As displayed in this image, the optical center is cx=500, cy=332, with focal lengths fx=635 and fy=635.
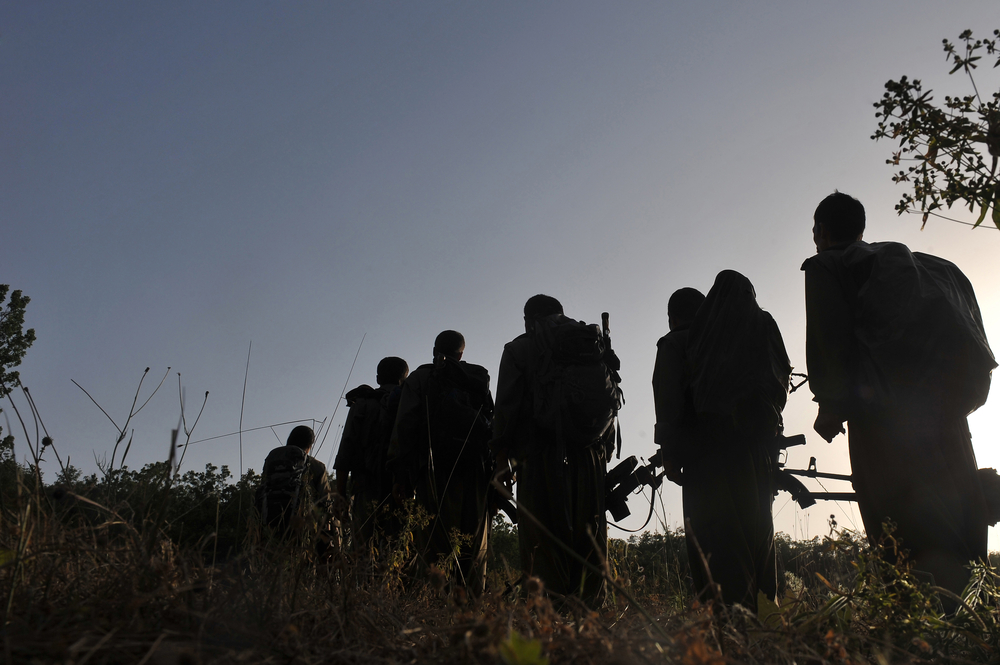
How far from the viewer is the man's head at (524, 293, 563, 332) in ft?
15.1

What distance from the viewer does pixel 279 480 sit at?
15.8ft

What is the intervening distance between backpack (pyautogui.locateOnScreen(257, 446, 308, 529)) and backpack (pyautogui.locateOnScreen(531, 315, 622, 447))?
1.84m

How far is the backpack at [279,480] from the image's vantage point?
4709 millimetres

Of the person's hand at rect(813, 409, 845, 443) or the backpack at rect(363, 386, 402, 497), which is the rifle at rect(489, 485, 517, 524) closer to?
the backpack at rect(363, 386, 402, 497)

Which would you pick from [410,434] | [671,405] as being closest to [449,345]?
[410,434]

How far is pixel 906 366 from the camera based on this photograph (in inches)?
97.8

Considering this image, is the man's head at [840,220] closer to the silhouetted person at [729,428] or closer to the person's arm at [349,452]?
the silhouetted person at [729,428]

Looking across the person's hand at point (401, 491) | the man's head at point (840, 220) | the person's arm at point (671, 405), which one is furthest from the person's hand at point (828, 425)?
the person's hand at point (401, 491)

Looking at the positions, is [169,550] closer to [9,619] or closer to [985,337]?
[9,619]

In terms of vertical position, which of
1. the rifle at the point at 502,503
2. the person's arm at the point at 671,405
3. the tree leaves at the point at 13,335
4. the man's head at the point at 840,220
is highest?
the tree leaves at the point at 13,335

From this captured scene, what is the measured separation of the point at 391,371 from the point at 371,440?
0.67 meters

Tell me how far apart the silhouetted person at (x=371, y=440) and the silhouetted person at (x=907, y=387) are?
3.59m

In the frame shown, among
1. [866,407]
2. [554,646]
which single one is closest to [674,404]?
[866,407]

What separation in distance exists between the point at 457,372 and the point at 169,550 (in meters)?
3.18
